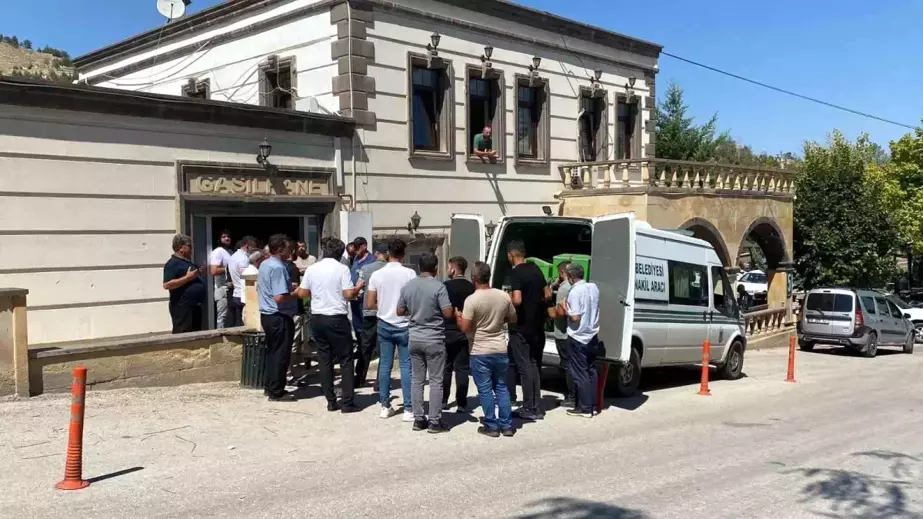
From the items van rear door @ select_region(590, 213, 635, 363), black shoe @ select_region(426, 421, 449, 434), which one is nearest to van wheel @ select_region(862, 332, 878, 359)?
van rear door @ select_region(590, 213, 635, 363)

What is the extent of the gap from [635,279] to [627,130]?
41.0ft

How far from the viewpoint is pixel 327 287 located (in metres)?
8.61

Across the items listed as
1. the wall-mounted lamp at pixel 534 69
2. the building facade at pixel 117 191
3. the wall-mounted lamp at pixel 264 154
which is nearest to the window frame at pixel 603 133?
the wall-mounted lamp at pixel 534 69

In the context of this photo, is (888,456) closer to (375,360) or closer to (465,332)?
(465,332)

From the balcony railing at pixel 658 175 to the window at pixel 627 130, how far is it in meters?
1.58

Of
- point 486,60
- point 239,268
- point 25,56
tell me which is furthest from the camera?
point 25,56

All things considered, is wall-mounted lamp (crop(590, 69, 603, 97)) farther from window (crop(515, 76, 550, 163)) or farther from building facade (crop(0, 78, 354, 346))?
building facade (crop(0, 78, 354, 346))

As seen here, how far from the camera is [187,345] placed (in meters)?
9.98

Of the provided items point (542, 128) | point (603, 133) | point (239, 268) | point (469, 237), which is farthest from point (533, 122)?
point (239, 268)

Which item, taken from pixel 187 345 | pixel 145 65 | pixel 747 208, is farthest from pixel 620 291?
pixel 145 65

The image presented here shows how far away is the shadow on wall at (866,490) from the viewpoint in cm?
609

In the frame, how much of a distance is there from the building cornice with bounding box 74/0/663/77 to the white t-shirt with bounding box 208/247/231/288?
20.1ft

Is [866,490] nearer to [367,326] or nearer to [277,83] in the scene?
[367,326]

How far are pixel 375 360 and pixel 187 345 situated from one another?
329 centimetres
